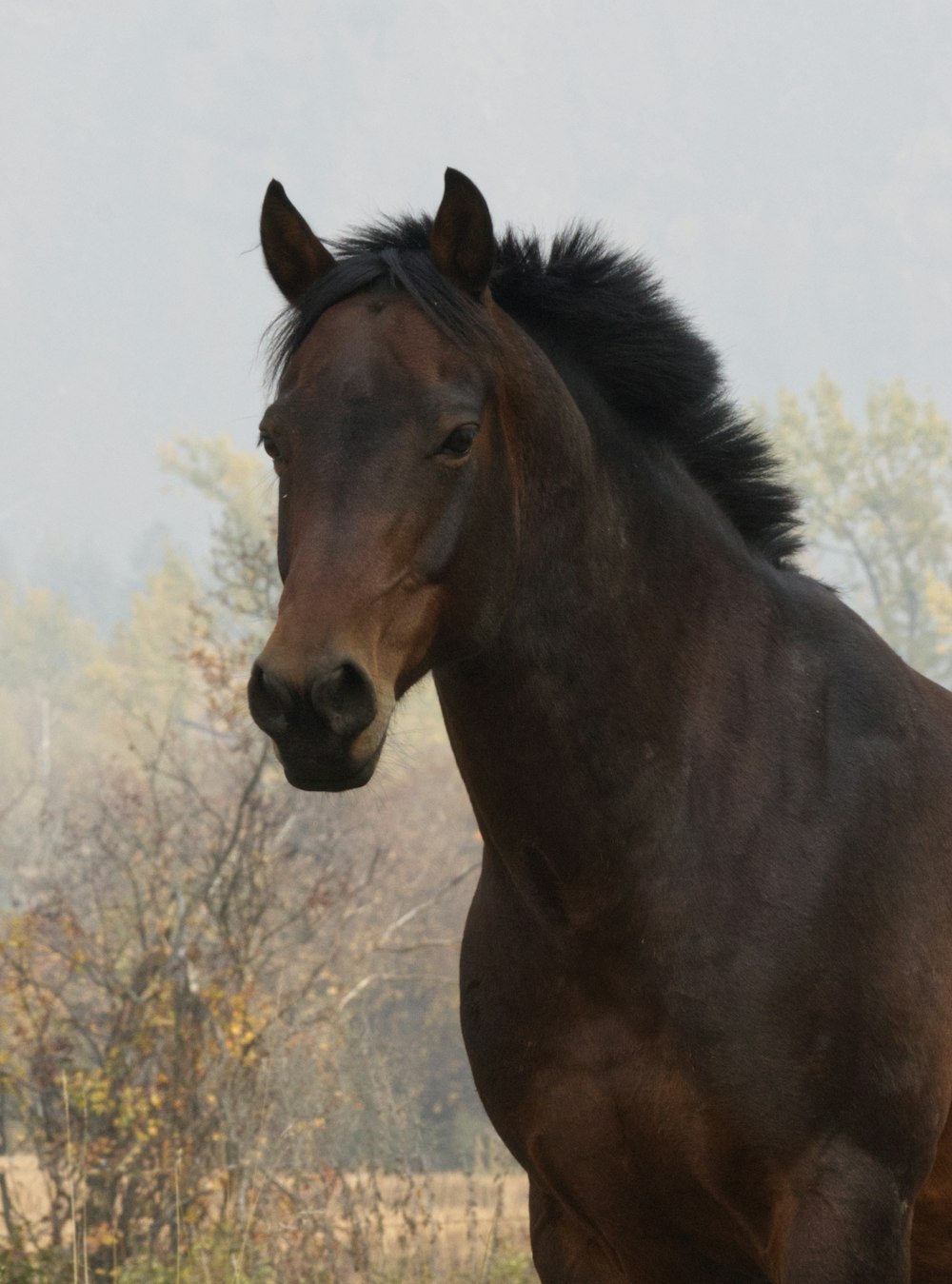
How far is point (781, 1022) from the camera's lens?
2707 millimetres

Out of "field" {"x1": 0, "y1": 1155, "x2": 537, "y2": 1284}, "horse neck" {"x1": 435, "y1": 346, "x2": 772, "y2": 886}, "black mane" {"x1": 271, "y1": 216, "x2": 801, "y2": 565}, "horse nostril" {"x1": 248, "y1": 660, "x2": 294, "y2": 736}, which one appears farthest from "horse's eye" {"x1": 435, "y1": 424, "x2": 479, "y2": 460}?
"field" {"x1": 0, "y1": 1155, "x2": 537, "y2": 1284}

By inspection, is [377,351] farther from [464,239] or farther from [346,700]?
[346,700]

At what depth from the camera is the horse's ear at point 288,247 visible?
3010 mm

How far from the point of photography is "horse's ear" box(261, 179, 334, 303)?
3.01 m

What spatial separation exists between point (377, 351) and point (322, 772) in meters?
0.79

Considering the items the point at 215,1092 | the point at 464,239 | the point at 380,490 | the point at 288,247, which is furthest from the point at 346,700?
the point at 215,1092

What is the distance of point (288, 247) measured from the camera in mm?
3055

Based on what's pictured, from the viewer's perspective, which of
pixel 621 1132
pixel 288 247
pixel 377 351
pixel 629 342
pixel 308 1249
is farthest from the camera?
pixel 308 1249

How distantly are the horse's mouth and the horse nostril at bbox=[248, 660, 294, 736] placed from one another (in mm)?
53

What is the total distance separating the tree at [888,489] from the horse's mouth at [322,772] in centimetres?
4876

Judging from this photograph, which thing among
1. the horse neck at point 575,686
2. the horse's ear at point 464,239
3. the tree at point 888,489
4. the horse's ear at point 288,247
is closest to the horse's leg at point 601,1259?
the horse neck at point 575,686

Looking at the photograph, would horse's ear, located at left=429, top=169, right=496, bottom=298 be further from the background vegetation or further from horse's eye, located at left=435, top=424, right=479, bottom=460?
the background vegetation

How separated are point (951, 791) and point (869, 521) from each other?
166ft

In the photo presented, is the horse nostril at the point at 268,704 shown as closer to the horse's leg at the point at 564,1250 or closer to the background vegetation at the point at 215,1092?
the background vegetation at the point at 215,1092
